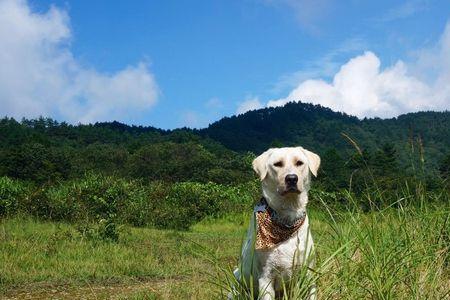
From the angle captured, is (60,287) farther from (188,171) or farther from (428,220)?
(188,171)

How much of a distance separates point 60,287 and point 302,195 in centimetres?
452

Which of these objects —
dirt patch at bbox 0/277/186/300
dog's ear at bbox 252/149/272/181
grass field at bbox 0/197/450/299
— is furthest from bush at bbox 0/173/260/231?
dog's ear at bbox 252/149/272/181

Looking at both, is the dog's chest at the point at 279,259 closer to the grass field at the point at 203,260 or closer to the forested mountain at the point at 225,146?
the grass field at the point at 203,260

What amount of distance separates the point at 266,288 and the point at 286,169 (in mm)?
900

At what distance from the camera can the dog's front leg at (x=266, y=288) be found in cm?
384

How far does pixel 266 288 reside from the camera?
3.84 meters

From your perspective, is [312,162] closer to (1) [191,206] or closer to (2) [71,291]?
(2) [71,291]

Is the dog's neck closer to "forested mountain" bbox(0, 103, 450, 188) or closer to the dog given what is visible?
the dog

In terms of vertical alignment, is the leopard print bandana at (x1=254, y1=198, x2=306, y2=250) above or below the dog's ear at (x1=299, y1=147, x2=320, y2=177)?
Answer: below

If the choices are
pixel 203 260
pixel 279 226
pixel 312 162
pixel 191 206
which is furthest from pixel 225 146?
pixel 279 226

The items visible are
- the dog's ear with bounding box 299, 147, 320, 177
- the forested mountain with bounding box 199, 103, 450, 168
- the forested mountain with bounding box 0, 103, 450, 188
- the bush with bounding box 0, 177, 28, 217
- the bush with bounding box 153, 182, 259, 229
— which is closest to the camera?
the dog's ear with bounding box 299, 147, 320, 177

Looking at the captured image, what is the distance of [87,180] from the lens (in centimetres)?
1809

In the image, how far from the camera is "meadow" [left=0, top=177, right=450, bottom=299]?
3.83 metres

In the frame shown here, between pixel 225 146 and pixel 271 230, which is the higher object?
pixel 225 146
